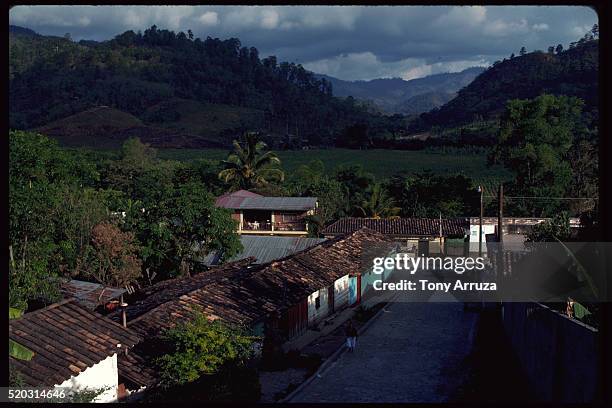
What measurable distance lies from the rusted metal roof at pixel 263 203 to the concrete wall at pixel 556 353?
23.9 metres

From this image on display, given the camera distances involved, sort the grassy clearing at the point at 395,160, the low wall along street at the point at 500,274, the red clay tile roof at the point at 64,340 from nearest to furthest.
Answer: the low wall along street at the point at 500,274 < the red clay tile roof at the point at 64,340 < the grassy clearing at the point at 395,160

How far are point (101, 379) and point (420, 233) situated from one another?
1083 inches

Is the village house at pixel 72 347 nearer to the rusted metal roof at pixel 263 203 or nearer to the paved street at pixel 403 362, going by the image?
the paved street at pixel 403 362

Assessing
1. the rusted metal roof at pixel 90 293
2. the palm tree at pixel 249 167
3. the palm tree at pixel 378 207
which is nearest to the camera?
the rusted metal roof at pixel 90 293

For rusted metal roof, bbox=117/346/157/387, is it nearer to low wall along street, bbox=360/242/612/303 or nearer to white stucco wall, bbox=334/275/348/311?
low wall along street, bbox=360/242/612/303

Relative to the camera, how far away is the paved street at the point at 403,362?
13062mm

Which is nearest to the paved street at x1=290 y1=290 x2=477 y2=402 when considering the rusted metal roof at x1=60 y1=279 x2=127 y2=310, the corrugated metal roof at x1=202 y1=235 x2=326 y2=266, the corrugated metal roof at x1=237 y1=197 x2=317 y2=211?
the rusted metal roof at x1=60 y1=279 x2=127 y2=310

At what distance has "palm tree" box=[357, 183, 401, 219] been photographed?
131 ft

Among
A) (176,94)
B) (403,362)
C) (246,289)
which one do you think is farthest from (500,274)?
(176,94)

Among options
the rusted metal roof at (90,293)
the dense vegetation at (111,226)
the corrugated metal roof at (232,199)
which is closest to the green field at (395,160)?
the corrugated metal roof at (232,199)

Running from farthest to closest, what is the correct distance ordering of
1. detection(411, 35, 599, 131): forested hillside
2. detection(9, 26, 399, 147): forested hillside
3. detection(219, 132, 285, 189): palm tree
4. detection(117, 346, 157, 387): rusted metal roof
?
detection(9, 26, 399, 147): forested hillside
detection(411, 35, 599, 131): forested hillside
detection(219, 132, 285, 189): palm tree
detection(117, 346, 157, 387): rusted metal roof

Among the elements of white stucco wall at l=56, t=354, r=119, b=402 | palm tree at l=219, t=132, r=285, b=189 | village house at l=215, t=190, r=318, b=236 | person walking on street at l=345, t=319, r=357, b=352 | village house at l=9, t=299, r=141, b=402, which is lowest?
person walking on street at l=345, t=319, r=357, b=352

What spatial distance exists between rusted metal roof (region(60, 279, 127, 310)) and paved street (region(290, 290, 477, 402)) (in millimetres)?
6598

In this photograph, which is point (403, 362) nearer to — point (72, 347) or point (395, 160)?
point (72, 347)
